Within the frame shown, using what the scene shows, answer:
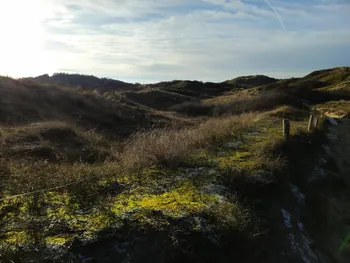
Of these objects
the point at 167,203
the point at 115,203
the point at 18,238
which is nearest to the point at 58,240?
the point at 18,238

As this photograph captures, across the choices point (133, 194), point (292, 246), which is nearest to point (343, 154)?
point (292, 246)

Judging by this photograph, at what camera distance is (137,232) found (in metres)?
4.77

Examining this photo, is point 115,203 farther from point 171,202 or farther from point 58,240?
point 58,240

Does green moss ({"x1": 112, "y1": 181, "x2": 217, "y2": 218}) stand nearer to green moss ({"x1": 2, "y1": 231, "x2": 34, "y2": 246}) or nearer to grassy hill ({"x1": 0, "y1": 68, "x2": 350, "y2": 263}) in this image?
grassy hill ({"x1": 0, "y1": 68, "x2": 350, "y2": 263})

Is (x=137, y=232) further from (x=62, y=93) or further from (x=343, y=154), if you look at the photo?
(x=62, y=93)

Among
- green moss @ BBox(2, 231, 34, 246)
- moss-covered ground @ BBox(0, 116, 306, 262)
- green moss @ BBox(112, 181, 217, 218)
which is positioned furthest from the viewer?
green moss @ BBox(112, 181, 217, 218)

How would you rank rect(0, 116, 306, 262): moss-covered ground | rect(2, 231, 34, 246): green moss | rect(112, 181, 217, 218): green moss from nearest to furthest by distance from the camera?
1. rect(2, 231, 34, 246): green moss
2. rect(0, 116, 306, 262): moss-covered ground
3. rect(112, 181, 217, 218): green moss

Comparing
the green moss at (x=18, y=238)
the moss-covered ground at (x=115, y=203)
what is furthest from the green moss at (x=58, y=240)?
the green moss at (x=18, y=238)

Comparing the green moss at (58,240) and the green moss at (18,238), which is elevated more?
the green moss at (18,238)

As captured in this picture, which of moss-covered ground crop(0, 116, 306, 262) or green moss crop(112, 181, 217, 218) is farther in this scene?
green moss crop(112, 181, 217, 218)

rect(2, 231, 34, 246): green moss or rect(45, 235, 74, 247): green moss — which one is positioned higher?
rect(2, 231, 34, 246): green moss

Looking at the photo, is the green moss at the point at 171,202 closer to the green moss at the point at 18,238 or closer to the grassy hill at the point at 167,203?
the grassy hill at the point at 167,203

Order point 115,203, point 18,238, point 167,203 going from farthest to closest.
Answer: point 167,203, point 115,203, point 18,238

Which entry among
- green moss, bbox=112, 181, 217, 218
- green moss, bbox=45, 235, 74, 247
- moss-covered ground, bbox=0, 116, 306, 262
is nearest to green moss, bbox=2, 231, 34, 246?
moss-covered ground, bbox=0, 116, 306, 262
